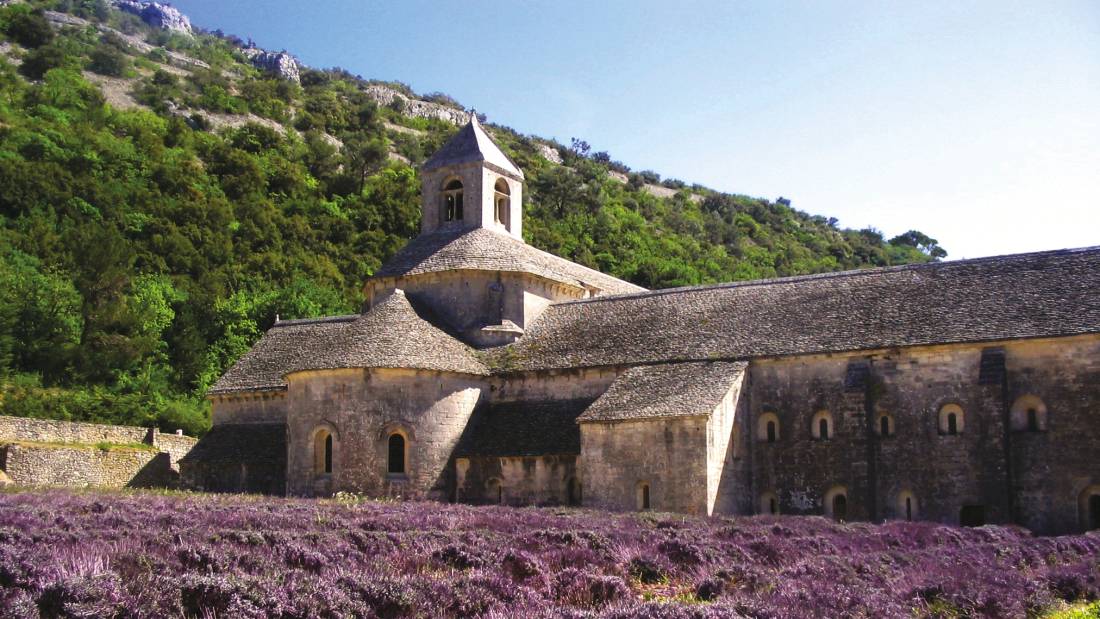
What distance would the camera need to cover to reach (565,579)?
14.3 m

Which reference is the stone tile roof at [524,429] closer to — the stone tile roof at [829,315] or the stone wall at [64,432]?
the stone tile roof at [829,315]

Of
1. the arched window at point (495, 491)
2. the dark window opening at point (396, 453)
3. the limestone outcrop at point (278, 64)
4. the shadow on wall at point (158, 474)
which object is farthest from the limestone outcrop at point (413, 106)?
the arched window at point (495, 491)

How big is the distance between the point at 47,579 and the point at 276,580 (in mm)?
2301

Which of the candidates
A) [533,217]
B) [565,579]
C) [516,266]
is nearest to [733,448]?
[516,266]

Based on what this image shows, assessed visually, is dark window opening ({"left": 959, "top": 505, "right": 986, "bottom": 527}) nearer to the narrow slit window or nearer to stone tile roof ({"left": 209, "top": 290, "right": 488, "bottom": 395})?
the narrow slit window

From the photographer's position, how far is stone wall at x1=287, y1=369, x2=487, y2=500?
118 feet

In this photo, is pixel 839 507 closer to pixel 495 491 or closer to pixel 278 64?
pixel 495 491

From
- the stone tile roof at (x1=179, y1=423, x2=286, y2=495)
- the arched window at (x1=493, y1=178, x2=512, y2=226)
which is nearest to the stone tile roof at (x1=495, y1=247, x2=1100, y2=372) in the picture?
the arched window at (x1=493, y1=178, x2=512, y2=226)

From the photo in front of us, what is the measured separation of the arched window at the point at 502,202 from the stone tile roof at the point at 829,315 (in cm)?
594

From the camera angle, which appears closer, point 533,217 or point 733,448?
point 733,448

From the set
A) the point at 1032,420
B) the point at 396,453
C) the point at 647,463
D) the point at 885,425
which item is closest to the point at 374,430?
the point at 396,453

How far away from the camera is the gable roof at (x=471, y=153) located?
45656 mm

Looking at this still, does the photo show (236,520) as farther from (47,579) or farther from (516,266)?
(516,266)

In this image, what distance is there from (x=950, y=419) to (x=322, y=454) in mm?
19937
